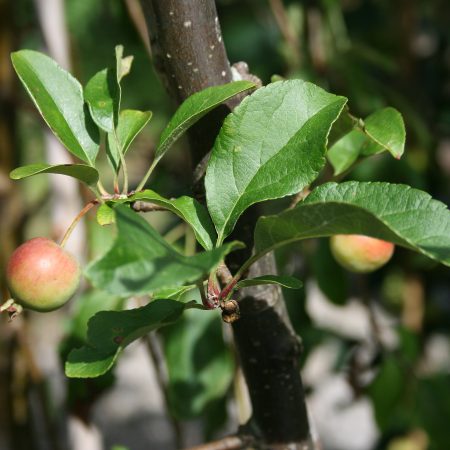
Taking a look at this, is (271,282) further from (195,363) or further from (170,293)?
(195,363)

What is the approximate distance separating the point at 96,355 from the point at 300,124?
201 mm

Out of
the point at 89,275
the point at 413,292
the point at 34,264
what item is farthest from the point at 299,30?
the point at 89,275

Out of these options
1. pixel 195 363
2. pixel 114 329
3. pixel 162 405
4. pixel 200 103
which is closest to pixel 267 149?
pixel 200 103

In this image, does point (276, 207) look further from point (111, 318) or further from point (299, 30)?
point (111, 318)

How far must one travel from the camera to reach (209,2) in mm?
497

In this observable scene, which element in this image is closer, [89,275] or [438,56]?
[89,275]

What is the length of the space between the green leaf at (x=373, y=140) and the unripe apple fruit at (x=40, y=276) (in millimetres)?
244

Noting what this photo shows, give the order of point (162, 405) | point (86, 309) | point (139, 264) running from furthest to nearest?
point (162, 405), point (86, 309), point (139, 264)

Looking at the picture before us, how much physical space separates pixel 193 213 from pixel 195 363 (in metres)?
0.49

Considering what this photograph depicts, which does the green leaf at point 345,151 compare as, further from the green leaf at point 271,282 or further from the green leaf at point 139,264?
the green leaf at point 139,264

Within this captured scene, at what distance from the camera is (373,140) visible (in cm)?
56

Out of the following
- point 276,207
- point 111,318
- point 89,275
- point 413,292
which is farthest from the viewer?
point 413,292

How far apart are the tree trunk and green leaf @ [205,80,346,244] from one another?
4cm

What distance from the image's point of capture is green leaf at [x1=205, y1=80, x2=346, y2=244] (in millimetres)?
471
